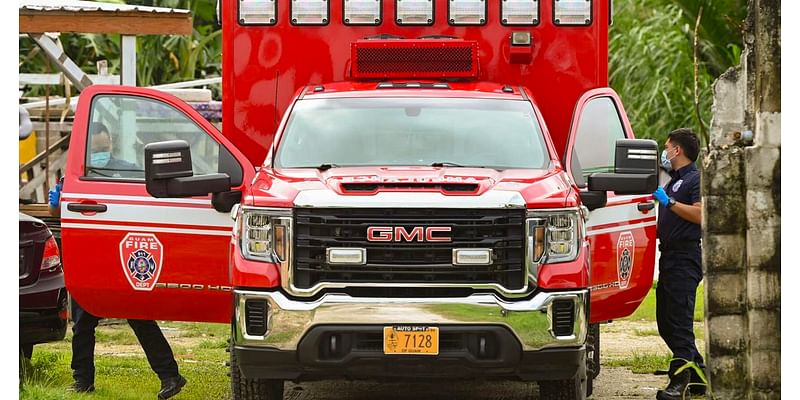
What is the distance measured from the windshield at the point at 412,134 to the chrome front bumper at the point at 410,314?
3.69 ft

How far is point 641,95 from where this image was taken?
997 inches

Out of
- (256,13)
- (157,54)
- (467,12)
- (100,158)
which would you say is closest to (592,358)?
(467,12)

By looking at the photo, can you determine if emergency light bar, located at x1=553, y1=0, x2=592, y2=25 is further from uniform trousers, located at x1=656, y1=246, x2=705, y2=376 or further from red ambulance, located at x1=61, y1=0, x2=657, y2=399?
uniform trousers, located at x1=656, y1=246, x2=705, y2=376

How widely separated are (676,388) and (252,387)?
2.90 m

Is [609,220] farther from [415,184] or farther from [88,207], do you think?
[88,207]

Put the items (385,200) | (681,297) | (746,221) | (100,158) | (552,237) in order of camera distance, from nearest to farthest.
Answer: (746,221) < (385,200) < (552,237) < (100,158) < (681,297)

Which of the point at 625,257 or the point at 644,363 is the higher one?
the point at 625,257

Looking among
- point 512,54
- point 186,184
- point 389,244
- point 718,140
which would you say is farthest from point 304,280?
point 512,54

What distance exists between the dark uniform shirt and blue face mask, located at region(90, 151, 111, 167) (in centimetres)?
365

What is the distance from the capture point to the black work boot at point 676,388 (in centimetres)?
919

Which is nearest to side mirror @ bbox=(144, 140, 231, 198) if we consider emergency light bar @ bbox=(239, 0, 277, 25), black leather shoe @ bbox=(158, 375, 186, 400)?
black leather shoe @ bbox=(158, 375, 186, 400)

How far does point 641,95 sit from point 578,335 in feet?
59.9

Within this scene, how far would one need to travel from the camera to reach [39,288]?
356 inches

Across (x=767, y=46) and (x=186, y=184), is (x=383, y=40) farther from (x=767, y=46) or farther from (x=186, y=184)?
(x=767, y=46)
